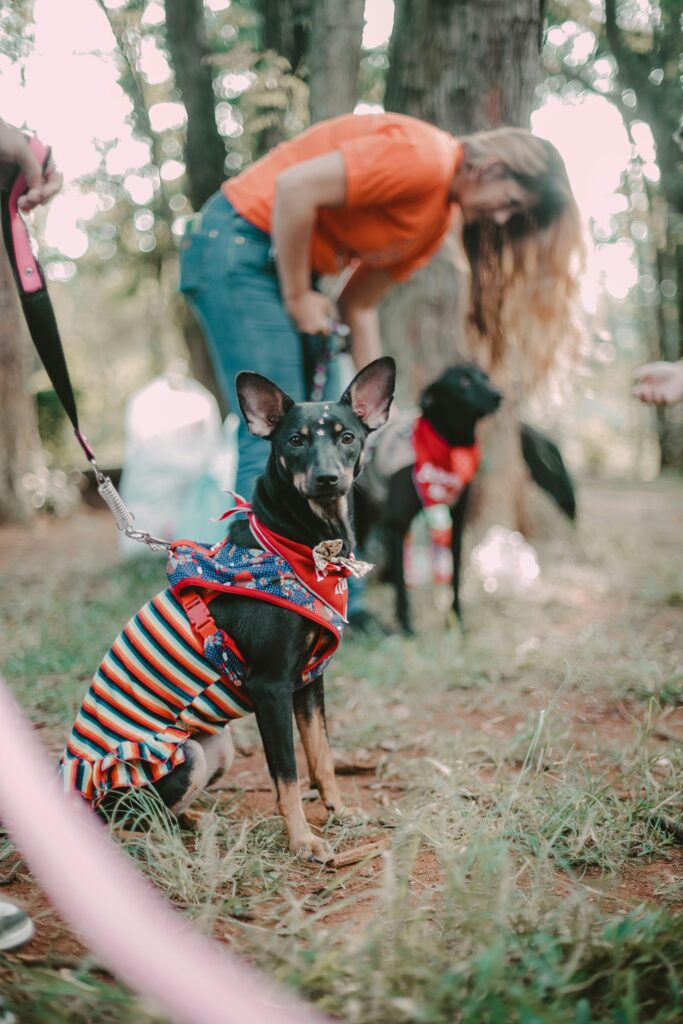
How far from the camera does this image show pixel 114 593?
4945 mm

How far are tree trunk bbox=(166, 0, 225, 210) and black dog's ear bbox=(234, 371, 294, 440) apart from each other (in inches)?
A: 207

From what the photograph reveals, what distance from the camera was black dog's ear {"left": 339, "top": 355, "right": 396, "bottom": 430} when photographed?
2.42 meters

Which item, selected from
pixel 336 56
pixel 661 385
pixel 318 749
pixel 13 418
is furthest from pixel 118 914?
pixel 13 418

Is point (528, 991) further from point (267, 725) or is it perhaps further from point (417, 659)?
point (417, 659)

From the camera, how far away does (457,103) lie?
Result: 488cm

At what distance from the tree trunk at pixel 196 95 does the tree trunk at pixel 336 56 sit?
134 centimetres

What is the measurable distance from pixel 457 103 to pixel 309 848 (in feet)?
14.8

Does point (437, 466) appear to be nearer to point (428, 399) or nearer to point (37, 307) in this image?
point (428, 399)

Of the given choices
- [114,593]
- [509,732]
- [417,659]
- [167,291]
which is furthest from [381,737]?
[167,291]

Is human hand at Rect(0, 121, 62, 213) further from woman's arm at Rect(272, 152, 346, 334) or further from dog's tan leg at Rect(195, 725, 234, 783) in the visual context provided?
dog's tan leg at Rect(195, 725, 234, 783)

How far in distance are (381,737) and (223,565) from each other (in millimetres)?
1198

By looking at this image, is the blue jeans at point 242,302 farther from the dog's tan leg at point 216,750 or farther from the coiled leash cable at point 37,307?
the dog's tan leg at point 216,750

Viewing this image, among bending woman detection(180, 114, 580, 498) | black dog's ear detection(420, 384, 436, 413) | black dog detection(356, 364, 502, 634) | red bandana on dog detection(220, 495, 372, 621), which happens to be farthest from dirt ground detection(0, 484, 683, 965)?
black dog's ear detection(420, 384, 436, 413)

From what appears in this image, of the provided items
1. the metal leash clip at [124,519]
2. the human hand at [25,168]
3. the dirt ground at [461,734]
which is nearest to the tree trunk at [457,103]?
the dirt ground at [461,734]
